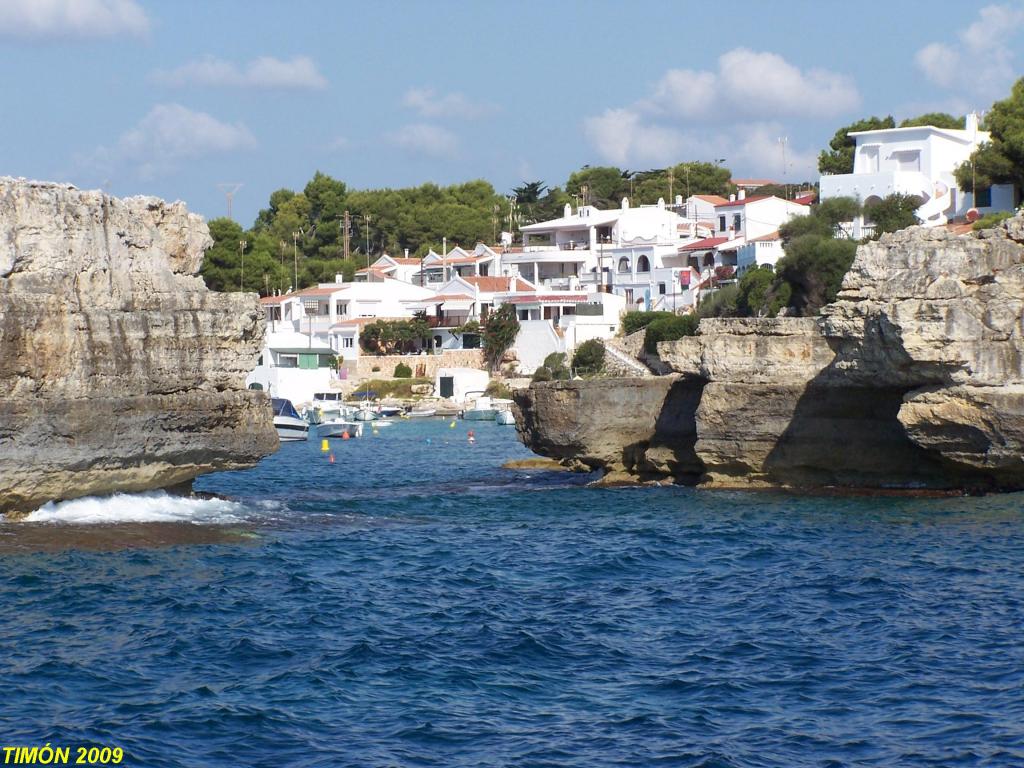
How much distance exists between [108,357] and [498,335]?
6043cm

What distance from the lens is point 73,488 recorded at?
22.8m

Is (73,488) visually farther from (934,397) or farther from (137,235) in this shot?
(934,397)

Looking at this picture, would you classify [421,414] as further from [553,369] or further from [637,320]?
[637,320]

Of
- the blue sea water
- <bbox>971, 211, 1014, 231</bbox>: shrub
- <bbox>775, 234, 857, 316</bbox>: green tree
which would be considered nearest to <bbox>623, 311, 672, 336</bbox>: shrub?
<bbox>775, 234, 857, 316</bbox>: green tree

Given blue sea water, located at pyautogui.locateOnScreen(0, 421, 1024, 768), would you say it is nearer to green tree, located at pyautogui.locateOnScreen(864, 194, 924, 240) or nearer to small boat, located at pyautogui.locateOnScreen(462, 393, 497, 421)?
green tree, located at pyautogui.locateOnScreen(864, 194, 924, 240)

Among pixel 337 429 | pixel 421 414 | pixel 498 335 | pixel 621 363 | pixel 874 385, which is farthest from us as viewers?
pixel 498 335

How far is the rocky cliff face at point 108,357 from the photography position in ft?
71.6

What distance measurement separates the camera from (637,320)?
3157 inches

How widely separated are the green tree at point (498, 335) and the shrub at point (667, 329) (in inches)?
452

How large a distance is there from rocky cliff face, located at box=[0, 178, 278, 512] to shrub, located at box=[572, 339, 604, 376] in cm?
5042

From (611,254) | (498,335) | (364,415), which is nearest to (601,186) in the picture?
(611,254)

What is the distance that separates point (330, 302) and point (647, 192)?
37064 millimetres

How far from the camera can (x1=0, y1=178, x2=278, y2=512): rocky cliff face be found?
21.8 metres

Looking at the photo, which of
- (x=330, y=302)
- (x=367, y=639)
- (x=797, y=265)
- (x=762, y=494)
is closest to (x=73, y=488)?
(x=367, y=639)
